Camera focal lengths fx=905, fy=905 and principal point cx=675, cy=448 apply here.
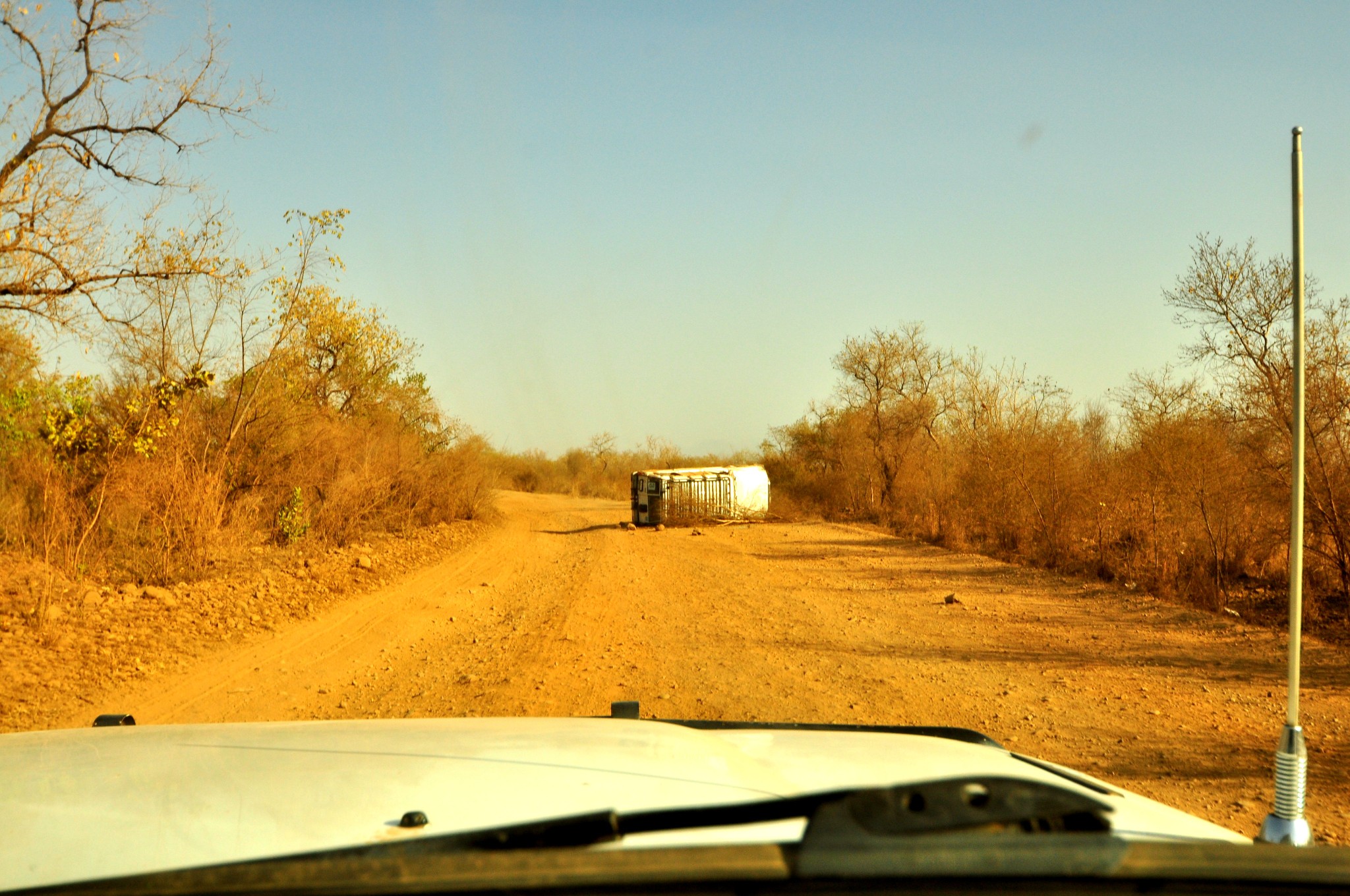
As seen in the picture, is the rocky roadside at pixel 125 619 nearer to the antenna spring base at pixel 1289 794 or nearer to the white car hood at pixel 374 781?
the white car hood at pixel 374 781

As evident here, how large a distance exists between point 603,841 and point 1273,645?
10.9 meters

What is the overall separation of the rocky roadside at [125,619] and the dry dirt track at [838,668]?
1.59ft

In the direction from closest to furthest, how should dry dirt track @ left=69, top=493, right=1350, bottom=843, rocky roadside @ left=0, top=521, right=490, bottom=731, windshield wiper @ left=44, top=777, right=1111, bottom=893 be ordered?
1. windshield wiper @ left=44, top=777, right=1111, bottom=893
2. dry dirt track @ left=69, top=493, right=1350, bottom=843
3. rocky roadside @ left=0, top=521, right=490, bottom=731

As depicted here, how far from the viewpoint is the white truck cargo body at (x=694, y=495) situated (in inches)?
1132

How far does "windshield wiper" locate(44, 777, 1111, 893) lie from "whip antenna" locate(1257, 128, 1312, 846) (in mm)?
1149

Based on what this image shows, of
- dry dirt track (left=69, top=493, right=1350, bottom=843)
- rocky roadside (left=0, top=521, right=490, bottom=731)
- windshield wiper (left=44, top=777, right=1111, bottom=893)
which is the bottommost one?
dry dirt track (left=69, top=493, right=1350, bottom=843)

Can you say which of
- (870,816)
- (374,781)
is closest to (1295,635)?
(870,816)

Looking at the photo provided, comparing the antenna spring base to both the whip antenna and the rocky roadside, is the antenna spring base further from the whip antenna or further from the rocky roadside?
the rocky roadside

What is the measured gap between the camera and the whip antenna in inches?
94.3

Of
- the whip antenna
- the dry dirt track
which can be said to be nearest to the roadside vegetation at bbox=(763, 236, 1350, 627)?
the dry dirt track

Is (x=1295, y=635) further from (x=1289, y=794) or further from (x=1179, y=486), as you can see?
(x=1179, y=486)

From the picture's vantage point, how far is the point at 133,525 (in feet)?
41.8

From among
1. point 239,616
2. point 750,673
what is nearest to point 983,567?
point 750,673

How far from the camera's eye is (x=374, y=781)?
2.22 metres
